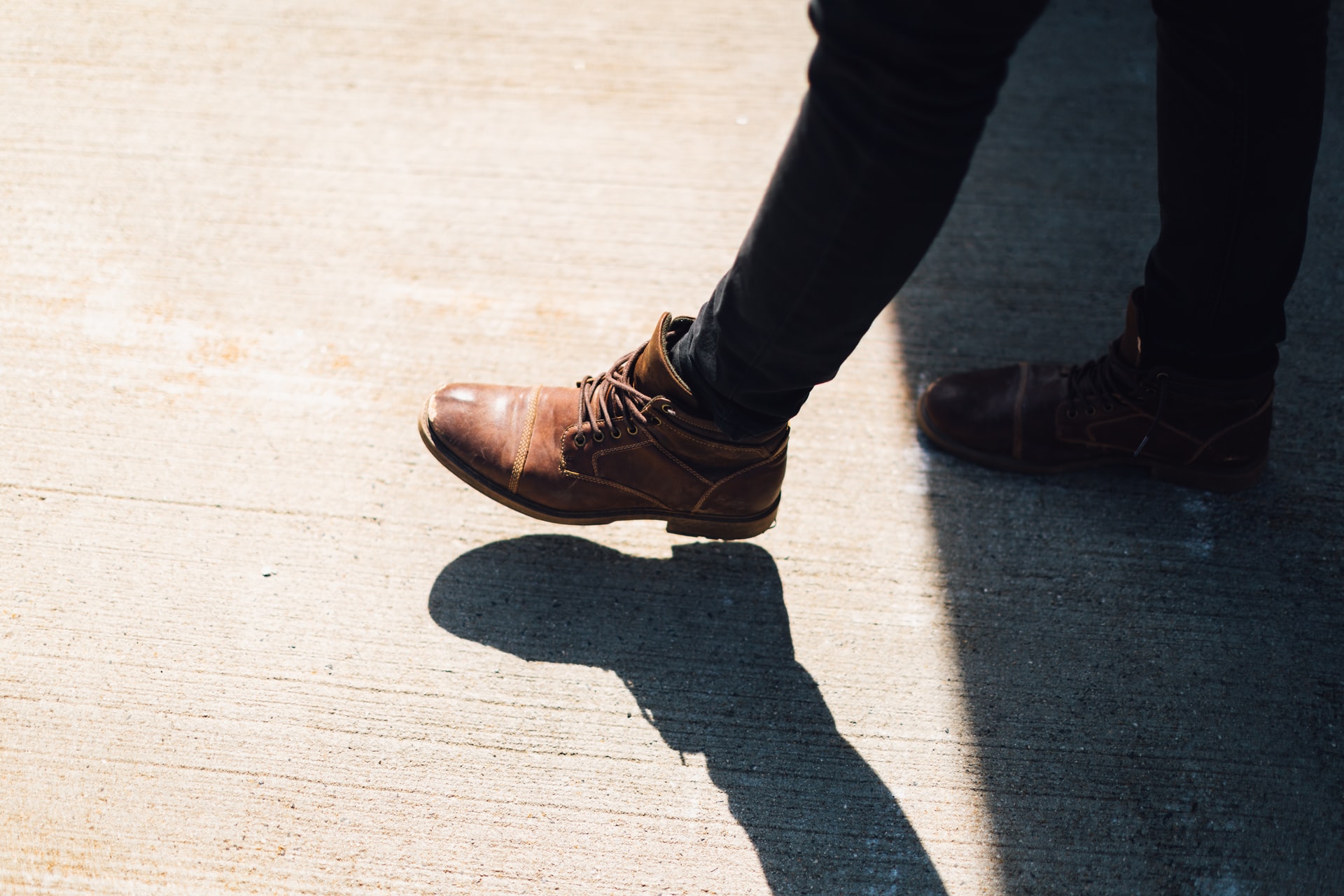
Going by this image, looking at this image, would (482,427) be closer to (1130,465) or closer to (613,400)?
(613,400)

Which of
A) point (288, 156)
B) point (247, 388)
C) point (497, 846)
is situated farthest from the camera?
point (288, 156)

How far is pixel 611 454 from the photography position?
4.80 feet

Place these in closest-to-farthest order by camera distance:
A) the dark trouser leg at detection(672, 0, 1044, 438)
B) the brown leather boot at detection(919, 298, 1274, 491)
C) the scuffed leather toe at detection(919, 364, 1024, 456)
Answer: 1. the dark trouser leg at detection(672, 0, 1044, 438)
2. the brown leather boot at detection(919, 298, 1274, 491)
3. the scuffed leather toe at detection(919, 364, 1024, 456)

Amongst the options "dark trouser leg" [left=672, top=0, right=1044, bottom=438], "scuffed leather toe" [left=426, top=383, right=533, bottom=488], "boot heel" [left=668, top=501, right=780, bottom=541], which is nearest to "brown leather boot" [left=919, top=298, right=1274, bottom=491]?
"boot heel" [left=668, top=501, right=780, bottom=541]

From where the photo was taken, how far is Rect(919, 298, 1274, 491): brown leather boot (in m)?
1.59

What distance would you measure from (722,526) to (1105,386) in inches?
31.0

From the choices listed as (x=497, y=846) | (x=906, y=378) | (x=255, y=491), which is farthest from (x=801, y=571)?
(x=255, y=491)

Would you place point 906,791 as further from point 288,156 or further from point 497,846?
point 288,156

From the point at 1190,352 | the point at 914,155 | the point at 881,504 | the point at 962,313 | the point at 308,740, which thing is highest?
the point at 914,155

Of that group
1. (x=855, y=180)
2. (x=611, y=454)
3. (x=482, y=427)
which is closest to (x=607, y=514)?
(x=611, y=454)

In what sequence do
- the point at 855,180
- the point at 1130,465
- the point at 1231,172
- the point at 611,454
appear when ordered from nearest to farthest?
the point at 855,180, the point at 1231,172, the point at 611,454, the point at 1130,465

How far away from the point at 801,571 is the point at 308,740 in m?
0.86

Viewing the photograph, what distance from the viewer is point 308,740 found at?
4.45ft

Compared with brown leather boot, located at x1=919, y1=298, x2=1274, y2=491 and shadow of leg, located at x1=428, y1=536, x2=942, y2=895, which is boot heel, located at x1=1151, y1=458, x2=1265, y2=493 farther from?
shadow of leg, located at x1=428, y1=536, x2=942, y2=895
